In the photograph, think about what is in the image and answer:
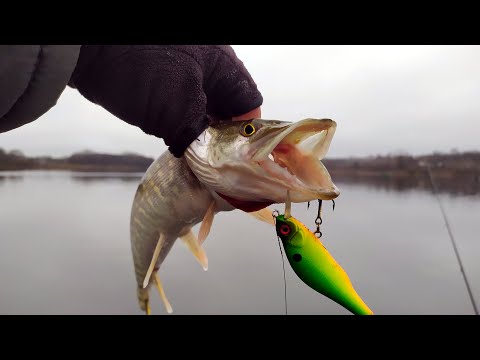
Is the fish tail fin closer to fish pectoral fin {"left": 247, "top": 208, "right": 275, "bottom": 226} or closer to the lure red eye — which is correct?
fish pectoral fin {"left": 247, "top": 208, "right": 275, "bottom": 226}

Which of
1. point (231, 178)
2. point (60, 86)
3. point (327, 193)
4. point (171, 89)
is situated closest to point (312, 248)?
point (327, 193)

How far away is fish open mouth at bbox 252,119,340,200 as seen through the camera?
2.16ft

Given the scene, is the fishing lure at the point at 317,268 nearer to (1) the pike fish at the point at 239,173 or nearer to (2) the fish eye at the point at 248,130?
(1) the pike fish at the point at 239,173

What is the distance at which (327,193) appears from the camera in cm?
65

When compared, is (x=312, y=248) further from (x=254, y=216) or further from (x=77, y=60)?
(x=77, y=60)

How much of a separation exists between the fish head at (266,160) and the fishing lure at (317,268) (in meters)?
0.07

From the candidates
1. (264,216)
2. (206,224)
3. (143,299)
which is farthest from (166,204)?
(143,299)

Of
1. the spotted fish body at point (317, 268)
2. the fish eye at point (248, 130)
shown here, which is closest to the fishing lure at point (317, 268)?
the spotted fish body at point (317, 268)

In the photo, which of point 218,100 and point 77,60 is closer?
point 77,60

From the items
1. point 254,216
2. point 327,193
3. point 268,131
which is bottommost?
point 254,216

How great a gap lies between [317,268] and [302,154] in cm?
21

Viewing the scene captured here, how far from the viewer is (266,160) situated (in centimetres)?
70

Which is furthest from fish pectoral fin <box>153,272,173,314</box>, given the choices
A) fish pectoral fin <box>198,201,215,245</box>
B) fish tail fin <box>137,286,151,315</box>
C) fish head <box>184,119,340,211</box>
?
fish head <box>184,119,340,211</box>

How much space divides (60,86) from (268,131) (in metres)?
0.42
